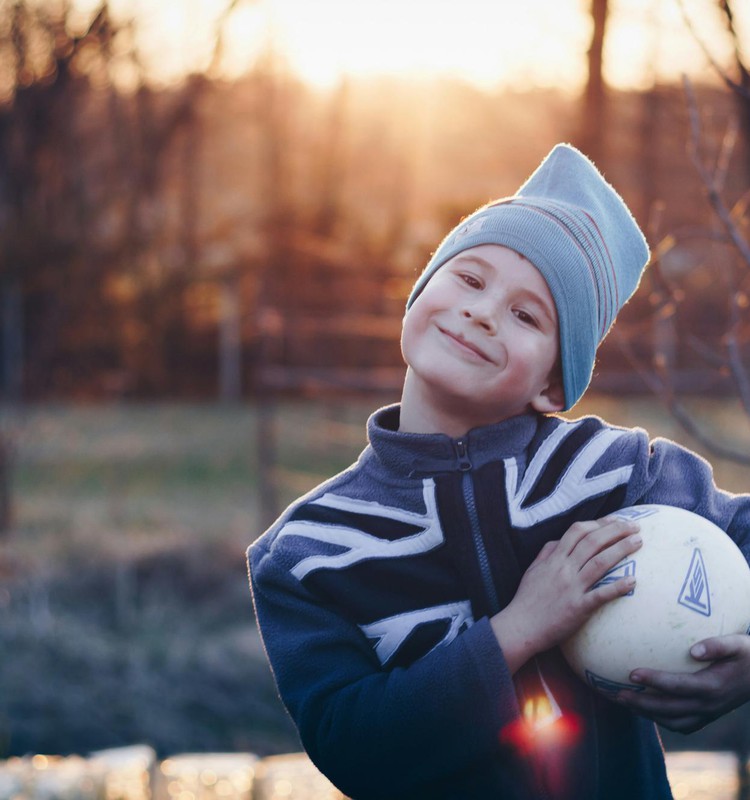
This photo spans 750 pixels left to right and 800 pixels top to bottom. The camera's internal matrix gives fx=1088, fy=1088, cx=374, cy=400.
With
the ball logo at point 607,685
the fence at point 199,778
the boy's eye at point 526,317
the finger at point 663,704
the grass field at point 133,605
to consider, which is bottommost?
the grass field at point 133,605

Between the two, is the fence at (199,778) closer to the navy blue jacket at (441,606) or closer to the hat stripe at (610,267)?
the navy blue jacket at (441,606)

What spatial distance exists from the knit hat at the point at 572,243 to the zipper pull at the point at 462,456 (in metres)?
0.22

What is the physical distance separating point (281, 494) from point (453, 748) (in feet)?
25.3

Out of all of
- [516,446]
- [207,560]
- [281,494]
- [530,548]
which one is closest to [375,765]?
[530,548]

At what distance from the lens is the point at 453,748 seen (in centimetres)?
176

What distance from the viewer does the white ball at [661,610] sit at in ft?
5.96

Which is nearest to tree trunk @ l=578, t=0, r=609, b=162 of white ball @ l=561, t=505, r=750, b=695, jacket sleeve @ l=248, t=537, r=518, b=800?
white ball @ l=561, t=505, r=750, b=695

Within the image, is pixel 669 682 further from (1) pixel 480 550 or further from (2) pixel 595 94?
(2) pixel 595 94

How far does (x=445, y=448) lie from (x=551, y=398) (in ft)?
0.81

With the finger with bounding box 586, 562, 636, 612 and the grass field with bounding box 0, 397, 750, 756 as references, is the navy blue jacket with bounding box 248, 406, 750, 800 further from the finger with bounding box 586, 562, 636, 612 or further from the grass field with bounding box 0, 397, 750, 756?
the grass field with bounding box 0, 397, 750, 756

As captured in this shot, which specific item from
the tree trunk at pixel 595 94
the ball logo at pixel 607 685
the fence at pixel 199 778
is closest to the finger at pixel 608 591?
the ball logo at pixel 607 685

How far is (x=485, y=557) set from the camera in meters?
1.86

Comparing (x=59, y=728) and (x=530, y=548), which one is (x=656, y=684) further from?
(x=59, y=728)

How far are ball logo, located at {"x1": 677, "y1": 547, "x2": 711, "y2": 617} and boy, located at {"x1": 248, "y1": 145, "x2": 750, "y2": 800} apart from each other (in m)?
0.07
